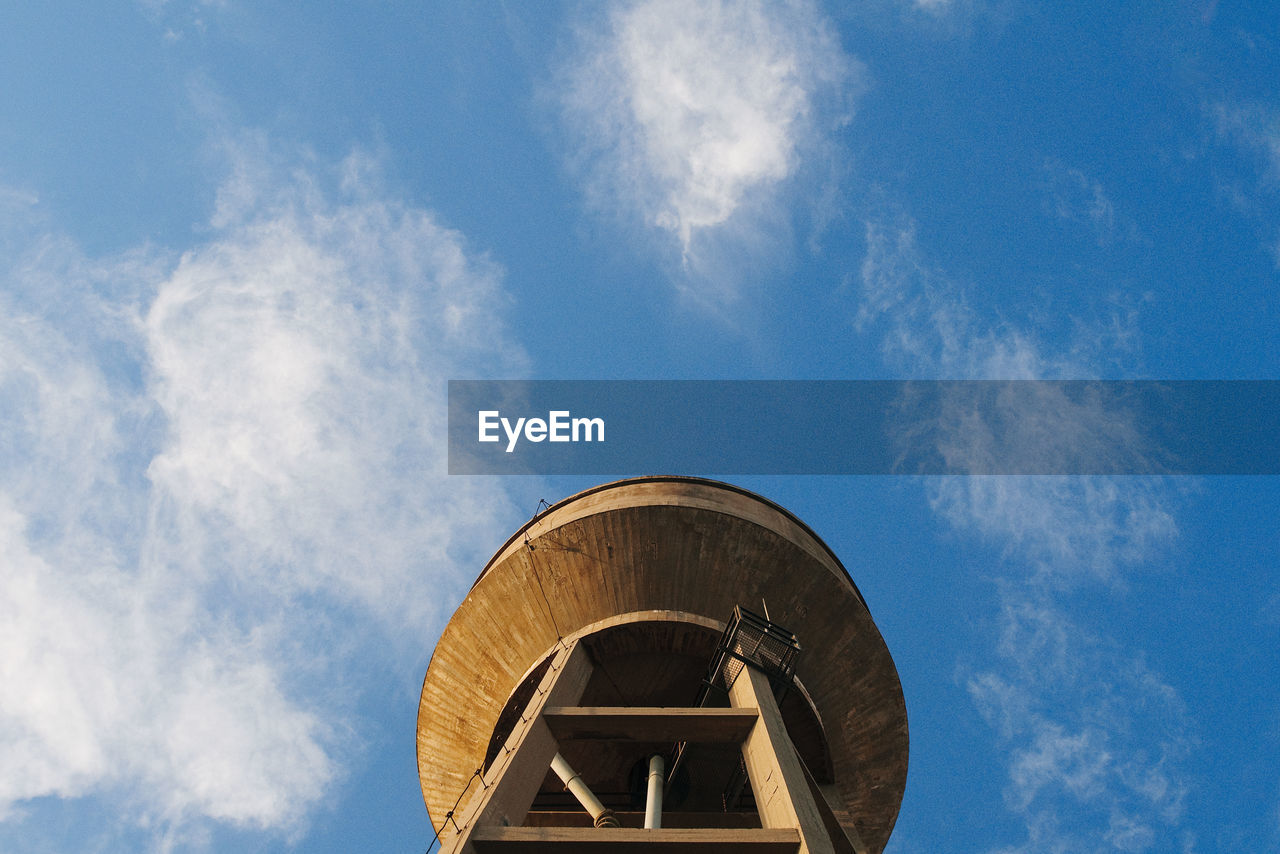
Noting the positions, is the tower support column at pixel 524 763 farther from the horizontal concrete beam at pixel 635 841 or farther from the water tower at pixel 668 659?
the horizontal concrete beam at pixel 635 841

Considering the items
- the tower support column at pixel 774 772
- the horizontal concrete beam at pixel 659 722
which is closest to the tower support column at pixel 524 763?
the horizontal concrete beam at pixel 659 722

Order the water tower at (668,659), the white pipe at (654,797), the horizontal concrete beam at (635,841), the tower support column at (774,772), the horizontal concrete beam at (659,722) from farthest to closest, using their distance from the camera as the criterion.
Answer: the water tower at (668,659) < the horizontal concrete beam at (659,722) < the white pipe at (654,797) < the tower support column at (774,772) < the horizontal concrete beam at (635,841)

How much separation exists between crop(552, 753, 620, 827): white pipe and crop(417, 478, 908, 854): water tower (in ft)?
0.16

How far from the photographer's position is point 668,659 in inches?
502

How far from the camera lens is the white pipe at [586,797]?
10461mm

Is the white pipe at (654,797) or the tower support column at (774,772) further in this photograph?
the white pipe at (654,797)

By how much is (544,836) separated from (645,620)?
4.80 metres

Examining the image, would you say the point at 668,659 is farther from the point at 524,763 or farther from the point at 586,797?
the point at 524,763

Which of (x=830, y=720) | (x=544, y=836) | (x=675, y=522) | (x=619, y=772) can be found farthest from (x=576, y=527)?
(x=544, y=836)

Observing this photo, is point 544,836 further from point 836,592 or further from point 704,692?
point 836,592

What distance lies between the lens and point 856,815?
1364cm

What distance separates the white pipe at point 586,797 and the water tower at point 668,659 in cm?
5

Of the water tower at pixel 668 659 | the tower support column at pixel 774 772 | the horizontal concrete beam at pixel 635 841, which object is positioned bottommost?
the horizontal concrete beam at pixel 635 841

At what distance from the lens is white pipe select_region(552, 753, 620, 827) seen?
10.5 metres
